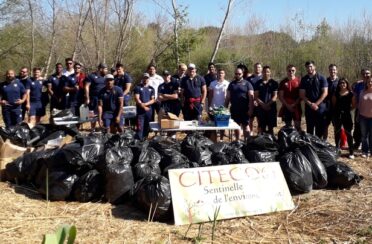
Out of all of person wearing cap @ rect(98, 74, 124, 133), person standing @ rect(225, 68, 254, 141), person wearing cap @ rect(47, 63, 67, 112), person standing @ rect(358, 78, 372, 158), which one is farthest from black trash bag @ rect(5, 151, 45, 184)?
person standing @ rect(358, 78, 372, 158)

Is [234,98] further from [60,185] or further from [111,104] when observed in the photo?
[60,185]

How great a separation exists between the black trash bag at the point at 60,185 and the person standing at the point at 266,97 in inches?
157

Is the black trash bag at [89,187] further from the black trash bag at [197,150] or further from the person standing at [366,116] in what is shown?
the person standing at [366,116]

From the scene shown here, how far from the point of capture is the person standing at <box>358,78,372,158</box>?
7023mm

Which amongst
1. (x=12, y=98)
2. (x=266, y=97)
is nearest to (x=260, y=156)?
(x=266, y=97)

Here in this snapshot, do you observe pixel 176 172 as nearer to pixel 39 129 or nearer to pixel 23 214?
pixel 23 214

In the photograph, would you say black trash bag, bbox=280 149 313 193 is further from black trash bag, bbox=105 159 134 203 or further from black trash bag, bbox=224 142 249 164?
black trash bag, bbox=105 159 134 203

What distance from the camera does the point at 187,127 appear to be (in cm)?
709

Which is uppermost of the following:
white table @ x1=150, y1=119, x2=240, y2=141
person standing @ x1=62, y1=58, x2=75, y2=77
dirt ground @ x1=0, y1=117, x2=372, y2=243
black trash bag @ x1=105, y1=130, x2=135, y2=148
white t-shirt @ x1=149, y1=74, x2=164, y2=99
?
person standing @ x1=62, y1=58, x2=75, y2=77

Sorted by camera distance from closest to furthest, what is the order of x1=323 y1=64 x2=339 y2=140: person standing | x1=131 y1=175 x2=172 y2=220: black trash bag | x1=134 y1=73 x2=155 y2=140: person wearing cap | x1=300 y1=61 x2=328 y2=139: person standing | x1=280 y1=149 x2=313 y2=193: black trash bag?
1. x1=131 y1=175 x2=172 y2=220: black trash bag
2. x1=280 y1=149 x2=313 y2=193: black trash bag
3. x1=300 y1=61 x2=328 y2=139: person standing
4. x1=323 y1=64 x2=339 y2=140: person standing
5. x1=134 y1=73 x2=155 y2=140: person wearing cap

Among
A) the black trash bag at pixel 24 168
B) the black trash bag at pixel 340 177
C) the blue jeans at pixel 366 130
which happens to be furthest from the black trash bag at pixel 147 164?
the blue jeans at pixel 366 130

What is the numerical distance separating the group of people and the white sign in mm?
2854

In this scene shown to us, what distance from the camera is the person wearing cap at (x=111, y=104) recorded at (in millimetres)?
7780

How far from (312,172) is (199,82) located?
3.37 meters
